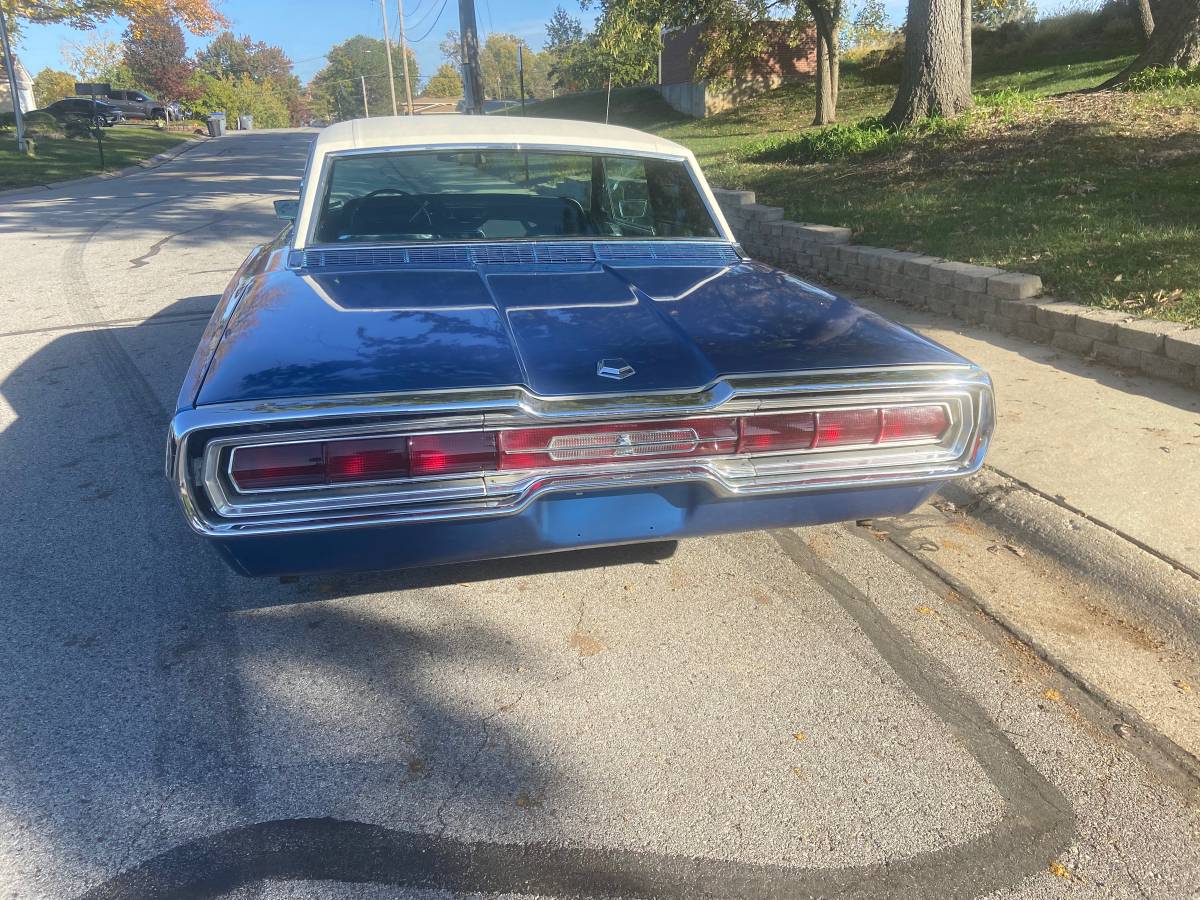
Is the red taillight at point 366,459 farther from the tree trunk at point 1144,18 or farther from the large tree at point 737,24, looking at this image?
the tree trunk at point 1144,18

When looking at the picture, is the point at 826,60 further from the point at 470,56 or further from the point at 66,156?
the point at 66,156

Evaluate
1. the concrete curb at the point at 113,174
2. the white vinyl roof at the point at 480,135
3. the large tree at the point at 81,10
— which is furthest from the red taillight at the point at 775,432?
the large tree at the point at 81,10

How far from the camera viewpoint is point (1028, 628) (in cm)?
294

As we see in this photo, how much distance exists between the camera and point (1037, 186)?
800 cm

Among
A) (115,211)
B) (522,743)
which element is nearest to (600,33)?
(115,211)

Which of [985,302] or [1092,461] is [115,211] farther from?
[1092,461]

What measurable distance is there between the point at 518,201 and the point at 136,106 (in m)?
54.2

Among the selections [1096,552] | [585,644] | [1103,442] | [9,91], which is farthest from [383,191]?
[9,91]

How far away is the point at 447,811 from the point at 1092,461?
10.7ft

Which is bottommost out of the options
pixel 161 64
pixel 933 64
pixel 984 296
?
pixel 984 296

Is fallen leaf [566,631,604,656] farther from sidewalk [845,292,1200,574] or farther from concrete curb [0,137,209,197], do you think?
concrete curb [0,137,209,197]

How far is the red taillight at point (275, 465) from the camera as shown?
220cm

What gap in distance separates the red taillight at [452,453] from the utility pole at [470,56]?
68.2ft

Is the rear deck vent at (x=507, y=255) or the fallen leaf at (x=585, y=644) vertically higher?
the rear deck vent at (x=507, y=255)
